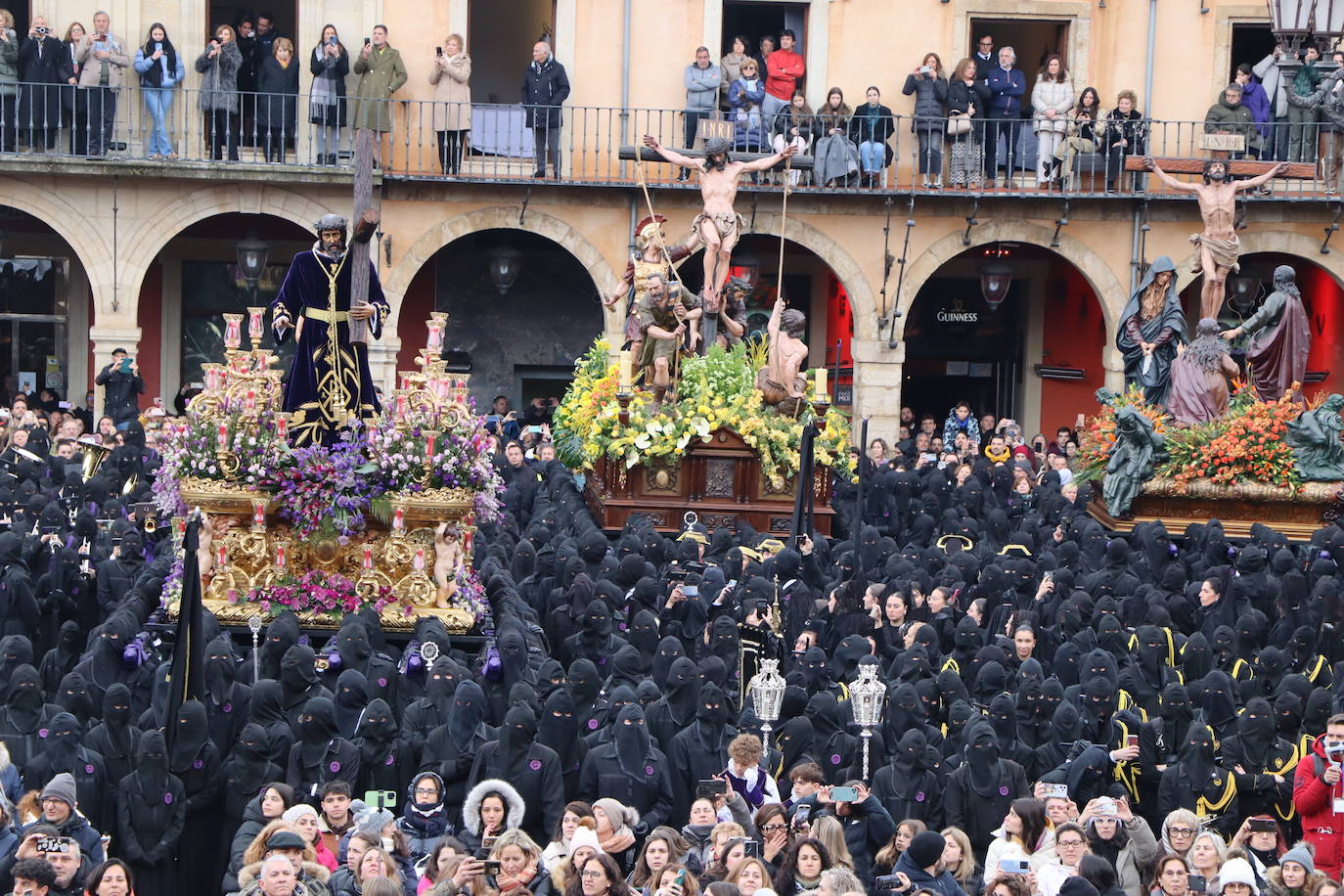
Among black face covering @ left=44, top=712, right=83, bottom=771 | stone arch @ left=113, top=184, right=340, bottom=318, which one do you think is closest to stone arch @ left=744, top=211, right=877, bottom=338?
stone arch @ left=113, top=184, right=340, bottom=318

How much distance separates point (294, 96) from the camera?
2738 cm

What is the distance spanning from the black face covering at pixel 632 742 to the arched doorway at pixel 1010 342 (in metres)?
18.0

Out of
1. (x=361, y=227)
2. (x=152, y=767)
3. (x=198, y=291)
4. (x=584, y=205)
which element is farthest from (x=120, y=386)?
(x=152, y=767)

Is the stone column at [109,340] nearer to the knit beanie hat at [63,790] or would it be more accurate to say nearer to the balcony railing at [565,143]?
the balcony railing at [565,143]

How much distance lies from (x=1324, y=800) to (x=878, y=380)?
16.3 metres

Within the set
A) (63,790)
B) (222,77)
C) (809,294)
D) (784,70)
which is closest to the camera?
(63,790)

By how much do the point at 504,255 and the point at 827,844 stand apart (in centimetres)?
1826

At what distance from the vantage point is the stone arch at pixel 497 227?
2767cm

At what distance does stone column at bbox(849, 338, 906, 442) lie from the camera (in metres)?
28.2

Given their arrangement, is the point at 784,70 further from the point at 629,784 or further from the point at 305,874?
the point at 305,874

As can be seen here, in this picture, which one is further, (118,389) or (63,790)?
(118,389)

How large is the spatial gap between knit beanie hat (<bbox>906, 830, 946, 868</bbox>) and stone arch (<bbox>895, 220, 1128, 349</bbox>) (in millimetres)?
17880

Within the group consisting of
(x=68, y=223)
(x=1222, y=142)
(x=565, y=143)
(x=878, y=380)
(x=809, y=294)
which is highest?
(x=565, y=143)

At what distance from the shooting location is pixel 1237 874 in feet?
33.3
